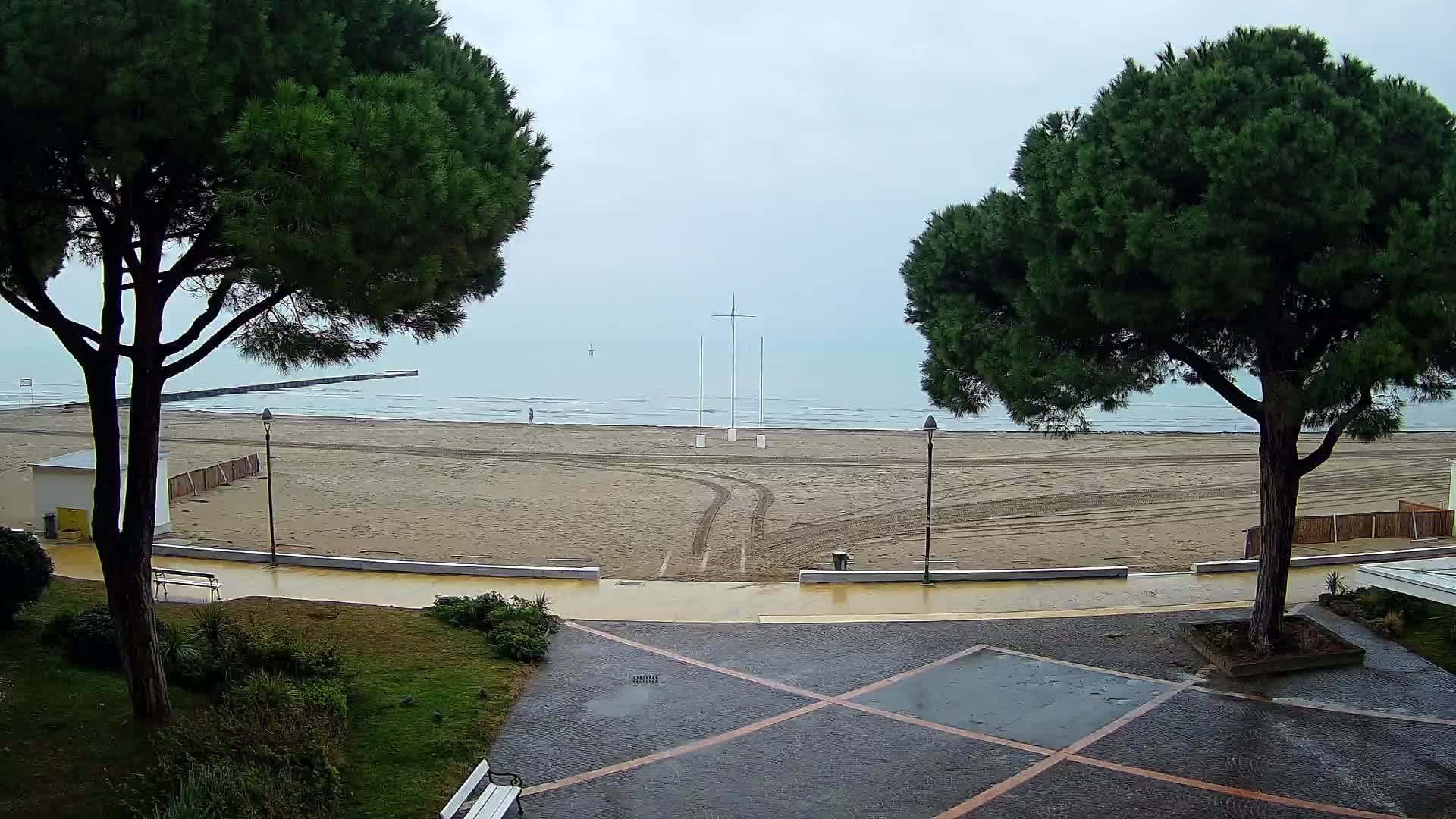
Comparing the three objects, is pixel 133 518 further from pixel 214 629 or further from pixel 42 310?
pixel 214 629

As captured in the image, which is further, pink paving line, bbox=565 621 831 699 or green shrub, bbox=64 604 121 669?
A: pink paving line, bbox=565 621 831 699

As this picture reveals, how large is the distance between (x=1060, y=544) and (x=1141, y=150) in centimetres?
1294

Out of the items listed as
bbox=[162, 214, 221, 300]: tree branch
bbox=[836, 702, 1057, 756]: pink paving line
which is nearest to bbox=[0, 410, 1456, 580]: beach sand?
bbox=[836, 702, 1057, 756]: pink paving line

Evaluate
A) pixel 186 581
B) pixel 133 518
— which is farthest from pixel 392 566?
pixel 133 518

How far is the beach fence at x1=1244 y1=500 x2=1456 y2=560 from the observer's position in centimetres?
1947

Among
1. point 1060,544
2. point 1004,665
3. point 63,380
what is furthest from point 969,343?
point 63,380

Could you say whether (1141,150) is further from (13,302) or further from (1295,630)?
(13,302)

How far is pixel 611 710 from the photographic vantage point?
9953 millimetres

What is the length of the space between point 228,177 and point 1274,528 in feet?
37.6

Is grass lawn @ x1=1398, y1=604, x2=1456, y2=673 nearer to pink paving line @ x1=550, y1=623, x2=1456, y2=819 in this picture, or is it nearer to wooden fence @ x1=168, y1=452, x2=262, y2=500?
pink paving line @ x1=550, y1=623, x2=1456, y2=819

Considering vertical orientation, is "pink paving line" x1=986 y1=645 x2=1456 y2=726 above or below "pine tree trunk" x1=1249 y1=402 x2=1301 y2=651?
below

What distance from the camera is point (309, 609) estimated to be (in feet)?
42.8

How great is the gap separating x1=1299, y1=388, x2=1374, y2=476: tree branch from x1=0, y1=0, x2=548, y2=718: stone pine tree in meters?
8.58

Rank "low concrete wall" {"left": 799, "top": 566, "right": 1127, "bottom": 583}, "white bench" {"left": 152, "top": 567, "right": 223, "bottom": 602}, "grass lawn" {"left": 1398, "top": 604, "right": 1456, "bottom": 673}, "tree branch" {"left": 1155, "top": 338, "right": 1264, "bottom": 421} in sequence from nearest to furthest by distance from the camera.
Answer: "tree branch" {"left": 1155, "top": 338, "right": 1264, "bottom": 421} → "grass lawn" {"left": 1398, "top": 604, "right": 1456, "bottom": 673} → "white bench" {"left": 152, "top": 567, "right": 223, "bottom": 602} → "low concrete wall" {"left": 799, "top": 566, "right": 1127, "bottom": 583}
